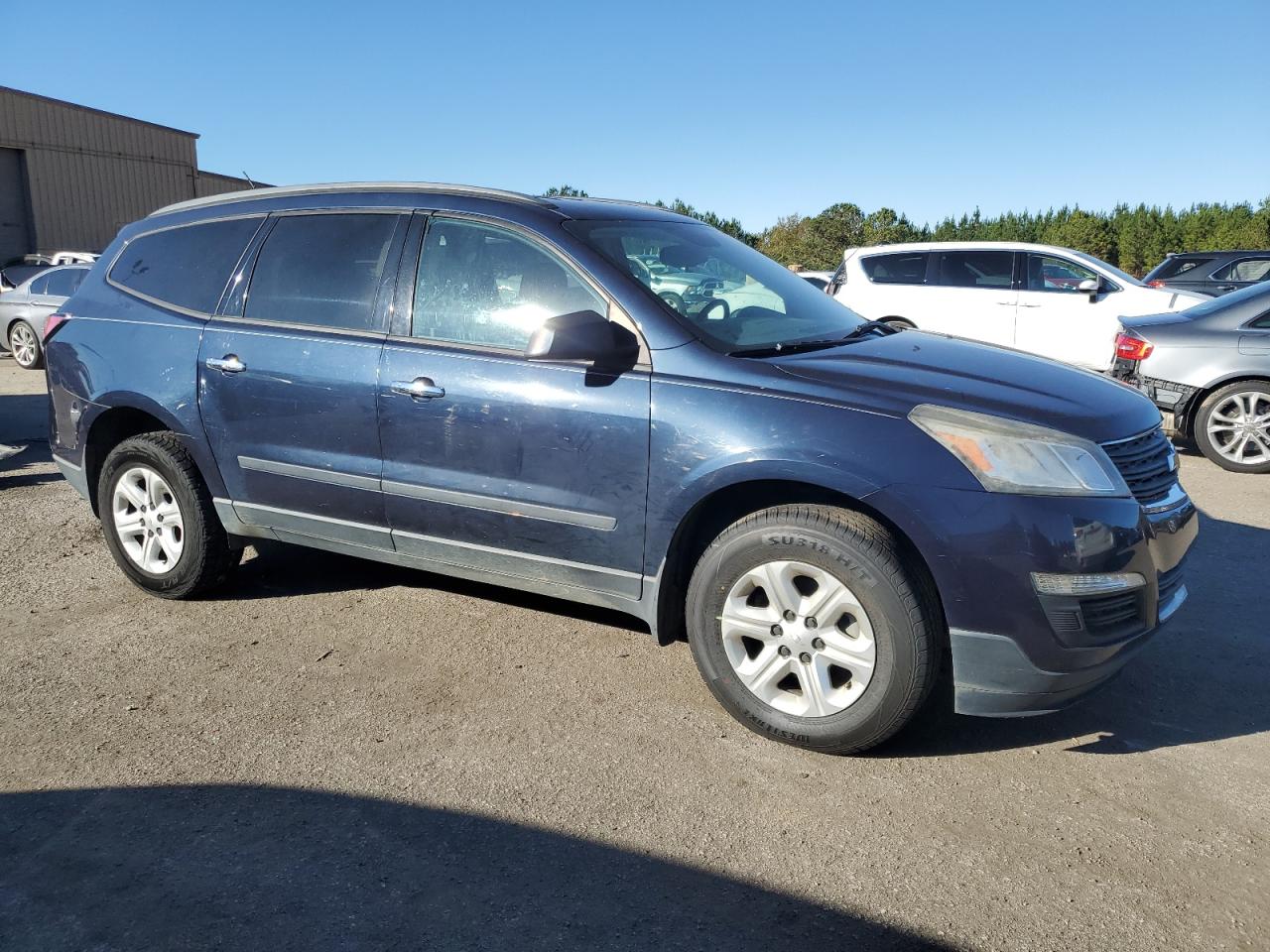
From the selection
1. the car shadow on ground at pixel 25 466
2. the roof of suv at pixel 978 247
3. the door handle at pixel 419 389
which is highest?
the roof of suv at pixel 978 247

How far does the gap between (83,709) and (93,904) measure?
4.14 ft

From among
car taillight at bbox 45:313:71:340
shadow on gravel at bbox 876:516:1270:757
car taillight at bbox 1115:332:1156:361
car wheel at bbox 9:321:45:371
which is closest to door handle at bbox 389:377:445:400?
shadow on gravel at bbox 876:516:1270:757

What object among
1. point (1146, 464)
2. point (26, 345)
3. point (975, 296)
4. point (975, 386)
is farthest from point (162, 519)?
point (26, 345)

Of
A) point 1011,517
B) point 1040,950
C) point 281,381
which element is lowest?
point 1040,950

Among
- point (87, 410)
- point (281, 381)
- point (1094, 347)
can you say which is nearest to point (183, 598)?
point (87, 410)

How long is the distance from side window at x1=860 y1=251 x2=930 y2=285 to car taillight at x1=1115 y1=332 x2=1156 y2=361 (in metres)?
4.11

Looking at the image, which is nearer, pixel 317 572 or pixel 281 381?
pixel 281 381

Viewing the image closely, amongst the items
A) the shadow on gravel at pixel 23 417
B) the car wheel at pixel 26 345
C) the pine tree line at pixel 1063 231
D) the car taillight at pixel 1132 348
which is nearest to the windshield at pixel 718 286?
the car taillight at pixel 1132 348

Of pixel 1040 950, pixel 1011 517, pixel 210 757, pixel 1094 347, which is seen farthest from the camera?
pixel 1094 347

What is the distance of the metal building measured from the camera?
29266 mm

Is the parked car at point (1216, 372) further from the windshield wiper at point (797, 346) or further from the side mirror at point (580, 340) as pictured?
the side mirror at point (580, 340)

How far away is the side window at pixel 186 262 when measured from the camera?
4.39m

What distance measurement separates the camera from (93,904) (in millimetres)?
2447

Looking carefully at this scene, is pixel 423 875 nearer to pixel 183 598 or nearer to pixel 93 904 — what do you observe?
pixel 93 904
